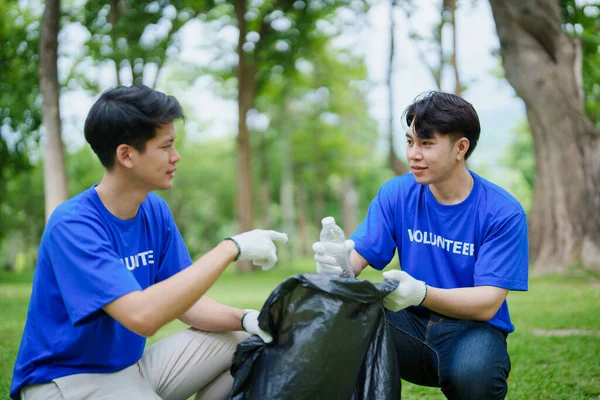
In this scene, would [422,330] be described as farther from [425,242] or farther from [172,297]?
[172,297]

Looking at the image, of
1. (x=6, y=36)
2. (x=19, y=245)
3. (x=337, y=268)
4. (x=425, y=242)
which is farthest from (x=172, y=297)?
(x=19, y=245)

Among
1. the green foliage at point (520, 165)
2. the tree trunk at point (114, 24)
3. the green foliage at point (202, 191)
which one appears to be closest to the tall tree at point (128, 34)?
the tree trunk at point (114, 24)

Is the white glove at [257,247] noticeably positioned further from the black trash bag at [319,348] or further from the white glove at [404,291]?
the white glove at [404,291]

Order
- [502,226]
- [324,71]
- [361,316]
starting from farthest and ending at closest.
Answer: [324,71] → [502,226] → [361,316]

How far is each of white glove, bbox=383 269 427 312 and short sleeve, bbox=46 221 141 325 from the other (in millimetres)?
960

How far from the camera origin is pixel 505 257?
277cm

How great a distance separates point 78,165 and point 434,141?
3064cm

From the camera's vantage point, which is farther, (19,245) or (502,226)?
(19,245)

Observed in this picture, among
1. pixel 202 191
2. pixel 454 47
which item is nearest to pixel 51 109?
pixel 454 47

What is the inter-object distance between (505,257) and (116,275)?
5.19 ft

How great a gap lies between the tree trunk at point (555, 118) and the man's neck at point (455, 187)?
9.18m

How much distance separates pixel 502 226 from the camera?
2.83 metres

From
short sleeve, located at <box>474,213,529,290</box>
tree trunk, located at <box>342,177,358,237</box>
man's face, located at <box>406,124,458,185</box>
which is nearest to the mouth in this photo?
man's face, located at <box>406,124,458,185</box>

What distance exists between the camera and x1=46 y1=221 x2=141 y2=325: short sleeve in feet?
7.02
